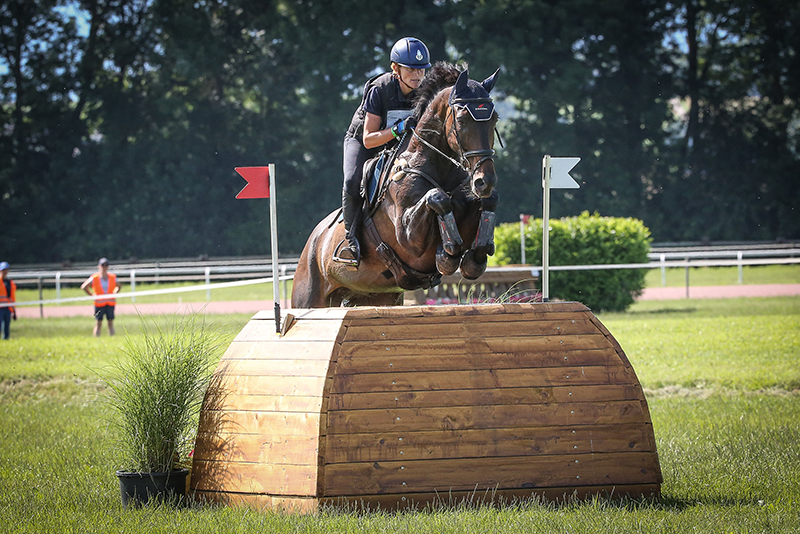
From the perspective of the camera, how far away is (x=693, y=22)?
3422 cm

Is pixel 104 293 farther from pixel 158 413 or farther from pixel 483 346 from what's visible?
pixel 483 346

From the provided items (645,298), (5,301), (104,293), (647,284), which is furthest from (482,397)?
(647,284)

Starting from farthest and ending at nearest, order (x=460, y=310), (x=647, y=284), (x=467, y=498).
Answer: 1. (x=647, y=284)
2. (x=460, y=310)
3. (x=467, y=498)

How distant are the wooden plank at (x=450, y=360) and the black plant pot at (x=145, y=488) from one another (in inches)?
48.2

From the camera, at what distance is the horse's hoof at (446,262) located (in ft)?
17.0

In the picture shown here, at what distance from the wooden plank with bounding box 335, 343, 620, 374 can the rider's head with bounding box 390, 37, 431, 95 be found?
232 cm

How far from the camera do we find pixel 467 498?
160 inches

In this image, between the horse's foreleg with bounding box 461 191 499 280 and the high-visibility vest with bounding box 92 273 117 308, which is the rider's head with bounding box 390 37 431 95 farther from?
the high-visibility vest with bounding box 92 273 117 308

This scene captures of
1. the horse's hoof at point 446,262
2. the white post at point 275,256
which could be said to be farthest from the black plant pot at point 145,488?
the horse's hoof at point 446,262

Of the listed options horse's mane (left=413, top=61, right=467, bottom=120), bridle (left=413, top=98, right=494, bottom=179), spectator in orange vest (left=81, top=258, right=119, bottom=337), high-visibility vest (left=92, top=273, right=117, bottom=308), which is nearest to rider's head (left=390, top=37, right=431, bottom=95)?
horse's mane (left=413, top=61, right=467, bottom=120)

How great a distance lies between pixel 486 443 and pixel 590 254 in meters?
13.0

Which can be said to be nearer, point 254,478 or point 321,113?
point 254,478

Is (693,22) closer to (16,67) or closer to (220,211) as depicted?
(220,211)

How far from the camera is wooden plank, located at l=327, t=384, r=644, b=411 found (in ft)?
13.3
